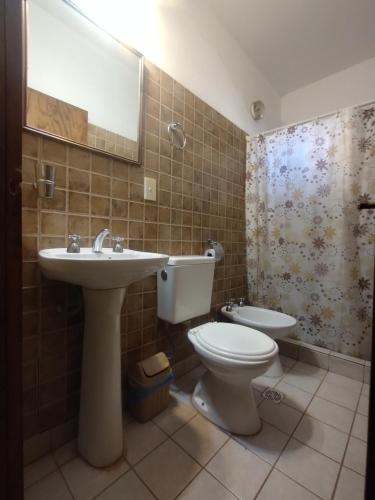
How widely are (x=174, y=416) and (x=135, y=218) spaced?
102cm

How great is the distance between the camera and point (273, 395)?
132 cm

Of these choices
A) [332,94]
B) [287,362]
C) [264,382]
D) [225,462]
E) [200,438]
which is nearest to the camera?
[225,462]

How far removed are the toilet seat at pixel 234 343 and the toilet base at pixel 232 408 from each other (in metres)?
0.18

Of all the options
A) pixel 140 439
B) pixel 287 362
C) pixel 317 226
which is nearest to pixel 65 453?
pixel 140 439

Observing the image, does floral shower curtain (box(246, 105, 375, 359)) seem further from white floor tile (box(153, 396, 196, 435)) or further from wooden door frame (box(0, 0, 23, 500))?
wooden door frame (box(0, 0, 23, 500))

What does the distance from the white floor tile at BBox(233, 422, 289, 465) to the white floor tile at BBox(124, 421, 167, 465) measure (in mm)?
Result: 352

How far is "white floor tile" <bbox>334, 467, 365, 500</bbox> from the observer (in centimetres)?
80

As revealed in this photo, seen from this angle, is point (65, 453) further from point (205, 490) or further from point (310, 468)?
point (310, 468)

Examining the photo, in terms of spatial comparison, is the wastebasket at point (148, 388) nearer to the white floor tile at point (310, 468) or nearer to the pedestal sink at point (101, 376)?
the pedestal sink at point (101, 376)

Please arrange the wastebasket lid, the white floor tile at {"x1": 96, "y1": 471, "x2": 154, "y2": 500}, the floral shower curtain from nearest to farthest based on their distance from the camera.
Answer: the white floor tile at {"x1": 96, "y1": 471, "x2": 154, "y2": 500} < the wastebasket lid < the floral shower curtain

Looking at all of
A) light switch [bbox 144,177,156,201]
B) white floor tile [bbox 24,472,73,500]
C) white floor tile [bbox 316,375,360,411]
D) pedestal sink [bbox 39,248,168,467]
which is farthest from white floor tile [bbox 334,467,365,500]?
light switch [bbox 144,177,156,201]

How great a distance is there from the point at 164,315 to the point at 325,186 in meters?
1.38

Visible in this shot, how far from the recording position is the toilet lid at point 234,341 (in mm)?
977

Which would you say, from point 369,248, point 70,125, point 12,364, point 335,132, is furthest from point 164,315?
point 335,132
